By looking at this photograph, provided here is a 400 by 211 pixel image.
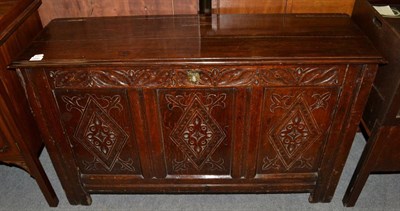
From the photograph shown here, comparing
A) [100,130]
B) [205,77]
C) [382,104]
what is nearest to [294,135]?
[382,104]

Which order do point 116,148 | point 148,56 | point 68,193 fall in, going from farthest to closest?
point 68,193, point 116,148, point 148,56

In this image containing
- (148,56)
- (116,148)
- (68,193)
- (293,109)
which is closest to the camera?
(148,56)

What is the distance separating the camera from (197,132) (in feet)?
4.87

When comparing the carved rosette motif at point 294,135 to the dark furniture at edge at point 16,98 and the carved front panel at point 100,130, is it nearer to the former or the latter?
the carved front panel at point 100,130

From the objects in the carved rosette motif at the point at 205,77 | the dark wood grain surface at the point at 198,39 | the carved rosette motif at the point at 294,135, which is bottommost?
the carved rosette motif at the point at 294,135

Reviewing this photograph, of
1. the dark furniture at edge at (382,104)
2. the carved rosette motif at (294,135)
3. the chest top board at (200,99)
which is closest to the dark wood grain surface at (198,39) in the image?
the chest top board at (200,99)

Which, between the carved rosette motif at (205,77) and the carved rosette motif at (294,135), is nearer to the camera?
the carved rosette motif at (205,77)

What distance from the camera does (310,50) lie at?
1304 mm

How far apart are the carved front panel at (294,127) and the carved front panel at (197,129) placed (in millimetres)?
154

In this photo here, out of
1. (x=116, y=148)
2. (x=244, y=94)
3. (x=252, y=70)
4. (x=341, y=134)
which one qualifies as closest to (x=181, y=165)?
(x=116, y=148)

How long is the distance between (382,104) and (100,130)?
1.15m

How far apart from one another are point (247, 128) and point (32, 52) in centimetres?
87

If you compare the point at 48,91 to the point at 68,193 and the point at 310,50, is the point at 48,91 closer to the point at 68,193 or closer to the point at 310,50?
the point at 68,193

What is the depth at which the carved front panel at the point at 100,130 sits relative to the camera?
1.39 meters
